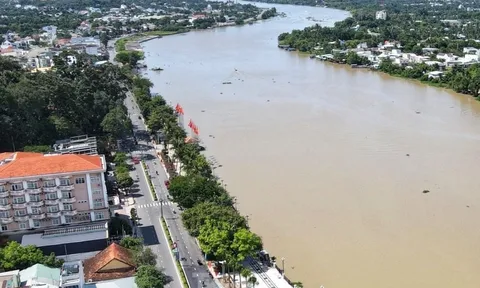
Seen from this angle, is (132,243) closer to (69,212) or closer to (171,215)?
(69,212)

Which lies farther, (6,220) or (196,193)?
(196,193)

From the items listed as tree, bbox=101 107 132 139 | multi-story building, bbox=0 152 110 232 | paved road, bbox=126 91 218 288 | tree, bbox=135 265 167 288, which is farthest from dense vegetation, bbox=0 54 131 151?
tree, bbox=135 265 167 288

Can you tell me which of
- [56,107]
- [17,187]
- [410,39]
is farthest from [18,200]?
[410,39]

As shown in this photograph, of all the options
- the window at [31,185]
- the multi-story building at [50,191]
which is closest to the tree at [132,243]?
the multi-story building at [50,191]

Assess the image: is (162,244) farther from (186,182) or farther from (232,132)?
(232,132)

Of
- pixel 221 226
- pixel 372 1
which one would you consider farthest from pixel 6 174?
pixel 372 1

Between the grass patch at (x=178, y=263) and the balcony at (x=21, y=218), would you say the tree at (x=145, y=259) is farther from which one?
the balcony at (x=21, y=218)
